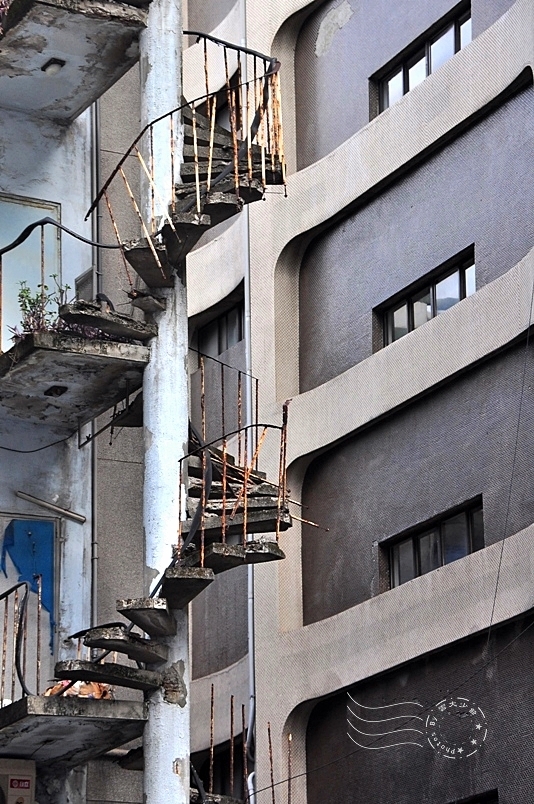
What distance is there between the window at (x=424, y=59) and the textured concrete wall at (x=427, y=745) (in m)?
8.08

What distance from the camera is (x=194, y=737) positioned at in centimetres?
2733

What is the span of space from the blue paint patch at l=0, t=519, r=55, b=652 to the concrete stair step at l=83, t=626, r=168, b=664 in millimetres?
2243

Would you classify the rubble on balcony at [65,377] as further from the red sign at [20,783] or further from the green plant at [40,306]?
the red sign at [20,783]

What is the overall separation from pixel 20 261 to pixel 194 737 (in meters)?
10.3

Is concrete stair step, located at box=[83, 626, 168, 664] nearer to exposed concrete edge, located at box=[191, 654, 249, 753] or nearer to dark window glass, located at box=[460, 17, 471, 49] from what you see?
exposed concrete edge, located at box=[191, 654, 249, 753]

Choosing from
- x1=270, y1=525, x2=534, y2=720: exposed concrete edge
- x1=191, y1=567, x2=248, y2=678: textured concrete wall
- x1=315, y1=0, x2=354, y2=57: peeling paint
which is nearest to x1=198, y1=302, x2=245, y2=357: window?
x1=191, y1=567, x2=248, y2=678: textured concrete wall

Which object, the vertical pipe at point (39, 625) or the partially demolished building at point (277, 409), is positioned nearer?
the partially demolished building at point (277, 409)

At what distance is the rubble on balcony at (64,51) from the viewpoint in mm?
18141

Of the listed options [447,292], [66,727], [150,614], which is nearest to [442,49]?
[447,292]

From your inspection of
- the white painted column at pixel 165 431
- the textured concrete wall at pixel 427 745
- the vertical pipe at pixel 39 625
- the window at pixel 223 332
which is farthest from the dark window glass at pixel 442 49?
the vertical pipe at pixel 39 625

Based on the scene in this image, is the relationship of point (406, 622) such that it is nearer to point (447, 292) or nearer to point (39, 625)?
point (447, 292)

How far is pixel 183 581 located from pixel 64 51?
20.2 feet

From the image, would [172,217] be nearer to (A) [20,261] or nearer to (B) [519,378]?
(A) [20,261]

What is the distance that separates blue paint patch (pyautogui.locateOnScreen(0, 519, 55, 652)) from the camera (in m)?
19.0
